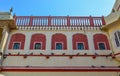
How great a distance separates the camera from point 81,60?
15.3m

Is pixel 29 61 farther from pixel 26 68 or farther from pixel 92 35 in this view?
pixel 92 35

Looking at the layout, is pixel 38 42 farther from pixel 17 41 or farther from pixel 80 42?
pixel 80 42

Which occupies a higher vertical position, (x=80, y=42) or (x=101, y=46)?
(x=80, y=42)

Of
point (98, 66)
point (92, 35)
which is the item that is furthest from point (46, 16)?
point (98, 66)

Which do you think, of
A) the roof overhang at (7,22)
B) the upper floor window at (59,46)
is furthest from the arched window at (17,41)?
the upper floor window at (59,46)

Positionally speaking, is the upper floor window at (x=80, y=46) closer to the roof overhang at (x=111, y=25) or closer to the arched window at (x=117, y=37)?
the roof overhang at (x=111, y=25)

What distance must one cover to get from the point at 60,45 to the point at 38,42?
2003 millimetres

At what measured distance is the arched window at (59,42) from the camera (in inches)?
635

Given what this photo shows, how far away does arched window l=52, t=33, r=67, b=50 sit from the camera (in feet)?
53.0

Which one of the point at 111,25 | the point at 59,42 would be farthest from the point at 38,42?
the point at 111,25

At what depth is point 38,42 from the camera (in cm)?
1653

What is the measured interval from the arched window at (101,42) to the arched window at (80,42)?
0.89 metres

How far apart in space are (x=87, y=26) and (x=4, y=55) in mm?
7951

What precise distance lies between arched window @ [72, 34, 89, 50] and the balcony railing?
49.0 inches
